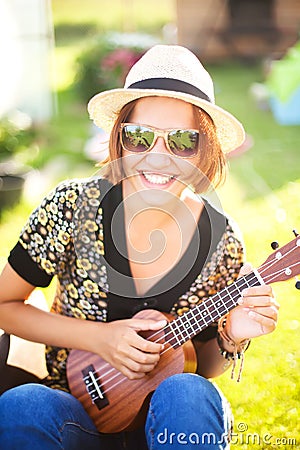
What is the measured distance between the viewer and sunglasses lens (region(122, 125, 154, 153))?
66.4 inches

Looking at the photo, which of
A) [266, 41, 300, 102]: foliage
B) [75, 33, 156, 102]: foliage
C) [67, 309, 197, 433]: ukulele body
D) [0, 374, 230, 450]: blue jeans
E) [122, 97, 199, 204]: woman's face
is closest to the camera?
[0, 374, 230, 450]: blue jeans

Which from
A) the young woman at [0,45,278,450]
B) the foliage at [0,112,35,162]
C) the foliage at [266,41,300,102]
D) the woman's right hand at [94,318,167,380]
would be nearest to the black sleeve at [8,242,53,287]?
the young woman at [0,45,278,450]

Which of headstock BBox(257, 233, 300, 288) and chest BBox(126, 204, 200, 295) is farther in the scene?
chest BBox(126, 204, 200, 295)

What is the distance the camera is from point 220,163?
183cm

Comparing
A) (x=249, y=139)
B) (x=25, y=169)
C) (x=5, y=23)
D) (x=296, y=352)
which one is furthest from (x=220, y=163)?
(x=5, y=23)

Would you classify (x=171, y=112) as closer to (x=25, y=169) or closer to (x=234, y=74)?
(x=25, y=169)

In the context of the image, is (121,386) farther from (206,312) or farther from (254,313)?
(254,313)

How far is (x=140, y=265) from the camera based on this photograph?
6.15ft

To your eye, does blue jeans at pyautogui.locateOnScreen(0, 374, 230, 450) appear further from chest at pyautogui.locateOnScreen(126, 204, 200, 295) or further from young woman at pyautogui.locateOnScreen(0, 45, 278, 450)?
chest at pyautogui.locateOnScreen(126, 204, 200, 295)

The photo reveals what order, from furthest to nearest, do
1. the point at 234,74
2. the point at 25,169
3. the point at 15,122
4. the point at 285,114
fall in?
1. the point at 234,74
2. the point at 285,114
3. the point at 15,122
4. the point at 25,169

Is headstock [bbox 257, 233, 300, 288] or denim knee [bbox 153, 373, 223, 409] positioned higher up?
headstock [bbox 257, 233, 300, 288]

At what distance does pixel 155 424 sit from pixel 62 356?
0.39m

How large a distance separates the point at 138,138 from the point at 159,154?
62mm

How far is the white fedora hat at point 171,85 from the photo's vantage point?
5.57 feet
